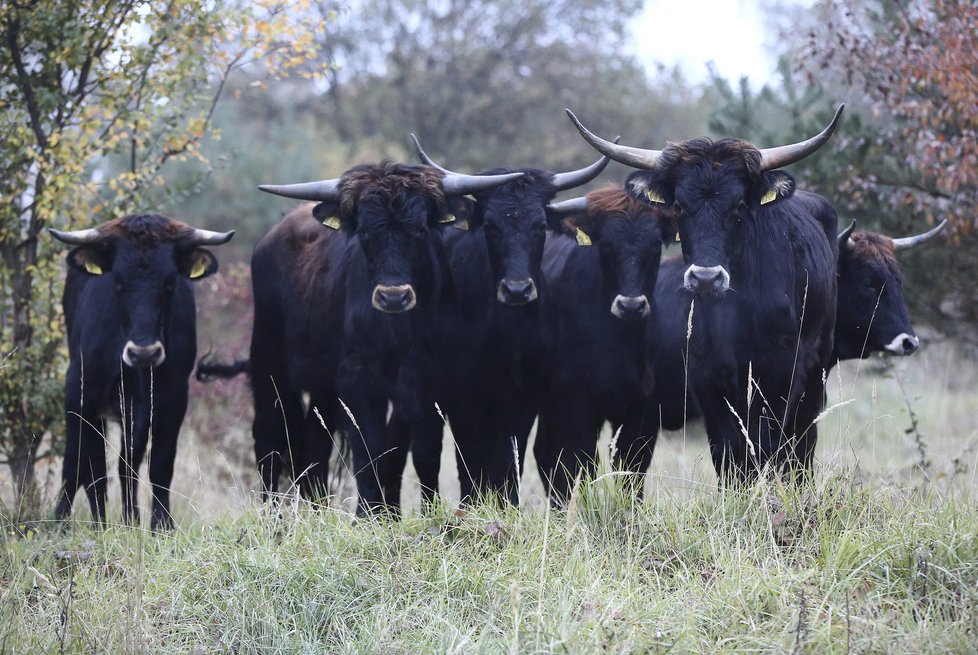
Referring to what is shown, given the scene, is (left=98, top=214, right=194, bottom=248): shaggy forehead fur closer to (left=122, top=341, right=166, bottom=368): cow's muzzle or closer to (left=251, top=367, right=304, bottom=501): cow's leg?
(left=122, top=341, right=166, bottom=368): cow's muzzle

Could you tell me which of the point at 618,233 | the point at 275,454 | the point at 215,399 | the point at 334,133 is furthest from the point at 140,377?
the point at 334,133

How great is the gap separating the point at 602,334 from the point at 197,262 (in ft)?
9.65

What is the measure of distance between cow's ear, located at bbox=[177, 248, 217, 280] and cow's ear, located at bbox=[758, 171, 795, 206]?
12.6 ft

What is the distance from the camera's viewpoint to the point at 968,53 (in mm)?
8531

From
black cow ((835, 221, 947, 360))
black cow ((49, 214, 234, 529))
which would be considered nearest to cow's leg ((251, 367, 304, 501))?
black cow ((49, 214, 234, 529))

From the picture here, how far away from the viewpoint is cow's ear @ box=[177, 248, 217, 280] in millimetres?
8023

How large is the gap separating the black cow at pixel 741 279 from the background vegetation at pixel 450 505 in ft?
1.31

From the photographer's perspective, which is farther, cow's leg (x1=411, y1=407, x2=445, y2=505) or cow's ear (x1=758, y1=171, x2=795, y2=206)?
cow's leg (x1=411, y1=407, x2=445, y2=505)

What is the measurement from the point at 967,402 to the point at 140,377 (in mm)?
14185

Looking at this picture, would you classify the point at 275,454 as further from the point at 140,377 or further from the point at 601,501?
the point at 601,501

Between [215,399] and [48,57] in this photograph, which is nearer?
[48,57]

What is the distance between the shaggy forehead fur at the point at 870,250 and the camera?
8.34 metres

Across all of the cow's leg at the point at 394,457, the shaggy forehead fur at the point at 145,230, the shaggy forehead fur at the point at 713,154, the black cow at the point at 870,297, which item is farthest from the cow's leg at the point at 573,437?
the shaggy forehead fur at the point at 145,230

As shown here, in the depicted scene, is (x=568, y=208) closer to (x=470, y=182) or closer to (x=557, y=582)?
(x=470, y=182)
